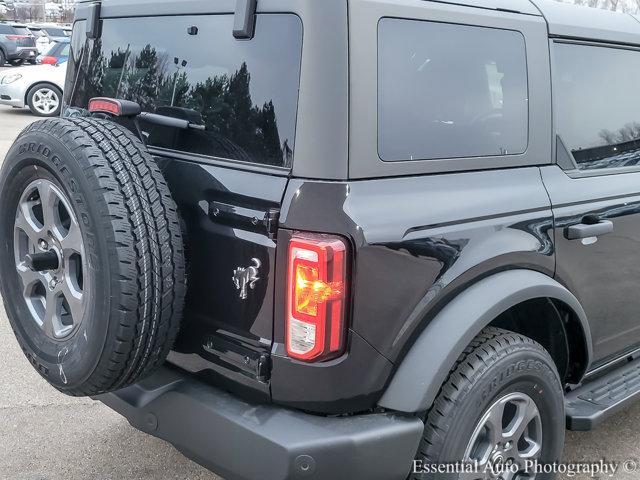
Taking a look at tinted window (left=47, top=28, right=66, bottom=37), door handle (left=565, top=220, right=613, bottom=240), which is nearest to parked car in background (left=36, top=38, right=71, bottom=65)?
door handle (left=565, top=220, right=613, bottom=240)

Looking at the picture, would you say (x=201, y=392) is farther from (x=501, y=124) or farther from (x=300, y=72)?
(x=501, y=124)

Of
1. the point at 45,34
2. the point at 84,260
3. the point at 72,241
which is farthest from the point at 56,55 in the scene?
the point at 45,34

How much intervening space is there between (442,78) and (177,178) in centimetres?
96

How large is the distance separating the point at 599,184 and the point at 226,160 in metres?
1.53

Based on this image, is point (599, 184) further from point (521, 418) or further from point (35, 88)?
point (35, 88)

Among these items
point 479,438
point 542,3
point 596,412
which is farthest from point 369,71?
point 596,412

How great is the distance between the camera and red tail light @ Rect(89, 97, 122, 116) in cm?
237

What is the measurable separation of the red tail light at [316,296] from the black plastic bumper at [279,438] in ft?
0.74

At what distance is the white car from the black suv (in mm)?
11954

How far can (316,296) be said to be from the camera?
1.97 m

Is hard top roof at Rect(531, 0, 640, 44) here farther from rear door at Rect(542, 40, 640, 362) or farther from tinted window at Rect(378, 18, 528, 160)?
tinted window at Rect(378, 18, 528, 160)

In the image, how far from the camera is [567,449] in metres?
3.21

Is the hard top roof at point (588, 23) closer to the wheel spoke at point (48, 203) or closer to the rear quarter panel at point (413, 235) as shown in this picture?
the rear quarter panel at point (413, 235)

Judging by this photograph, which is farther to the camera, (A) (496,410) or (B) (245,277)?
(A) (496,410)
